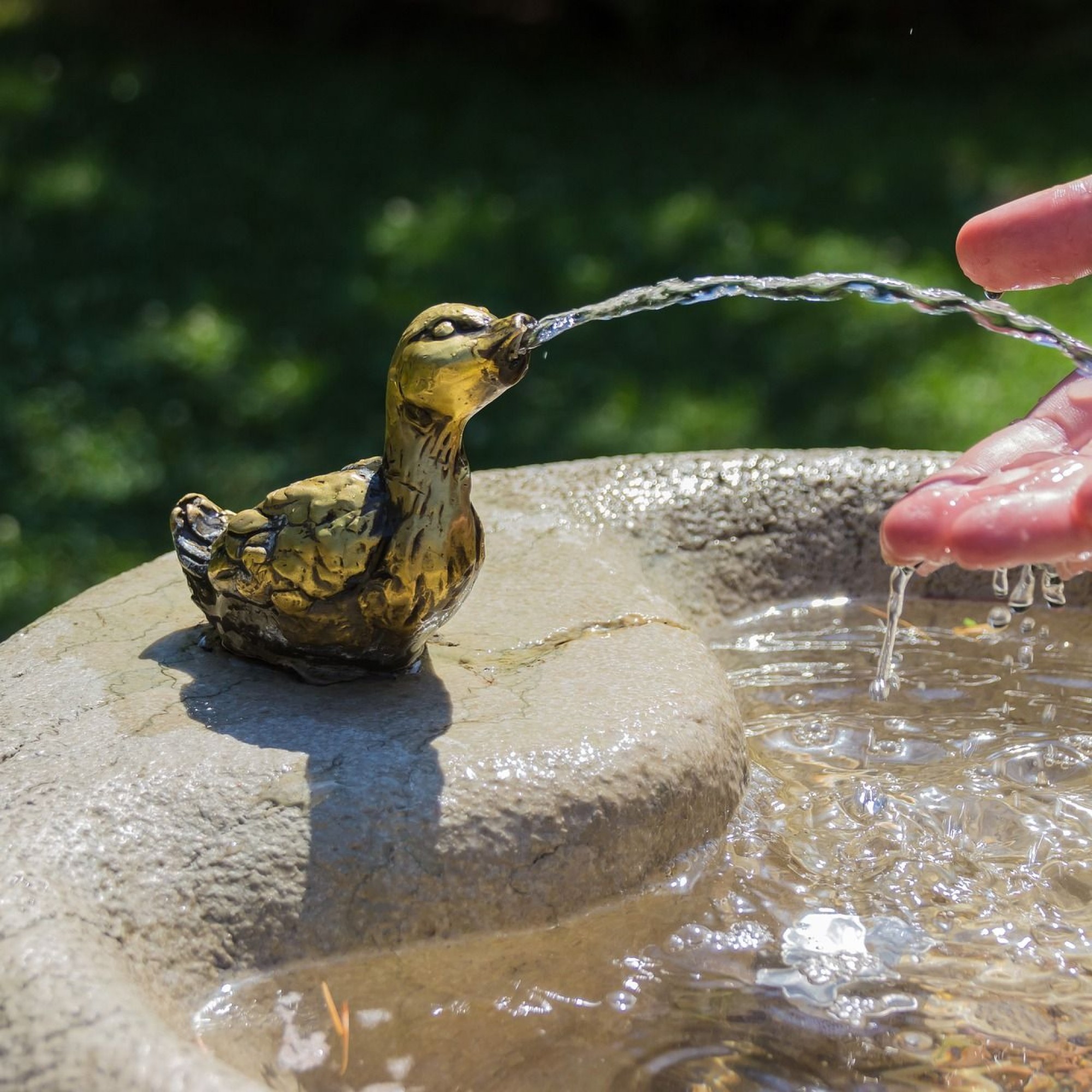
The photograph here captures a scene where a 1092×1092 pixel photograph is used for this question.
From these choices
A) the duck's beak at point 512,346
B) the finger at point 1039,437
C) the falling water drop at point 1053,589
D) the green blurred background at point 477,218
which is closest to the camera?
the duck's beak at point 512,346

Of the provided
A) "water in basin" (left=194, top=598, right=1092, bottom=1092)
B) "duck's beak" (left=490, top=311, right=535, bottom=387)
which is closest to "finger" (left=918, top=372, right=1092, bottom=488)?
"water in basin" (left=194, top=598, right=1092, bottom=1092)

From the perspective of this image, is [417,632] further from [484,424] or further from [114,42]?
[114,42]

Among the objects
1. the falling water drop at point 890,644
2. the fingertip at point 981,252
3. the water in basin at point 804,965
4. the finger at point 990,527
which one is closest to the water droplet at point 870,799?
the water in basin at point 804,965

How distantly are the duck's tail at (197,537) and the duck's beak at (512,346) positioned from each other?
508 mm

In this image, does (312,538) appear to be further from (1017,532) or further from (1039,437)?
(1039,437)

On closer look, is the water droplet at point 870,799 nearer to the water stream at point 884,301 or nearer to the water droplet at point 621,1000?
the water stream at point 884,301

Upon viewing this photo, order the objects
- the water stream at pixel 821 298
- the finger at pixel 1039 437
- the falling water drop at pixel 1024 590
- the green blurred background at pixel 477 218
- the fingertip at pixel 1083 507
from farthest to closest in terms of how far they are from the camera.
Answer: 1. the green blurred background at pixel 477 218
2. the falling water drop at pixel 1024 590
3. the finger at pixel 1039 437
4. the water stream at pixel 821 298
5. the fingertip at pixel 1083 507

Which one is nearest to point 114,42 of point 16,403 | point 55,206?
point 55,206

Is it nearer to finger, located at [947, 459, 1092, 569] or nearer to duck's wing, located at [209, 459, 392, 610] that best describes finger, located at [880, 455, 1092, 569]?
finger, located at [947, 459, 1092, 569]

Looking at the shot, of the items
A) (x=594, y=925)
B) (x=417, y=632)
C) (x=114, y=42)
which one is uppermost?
(x=114, y=42)

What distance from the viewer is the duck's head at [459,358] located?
6.19 ft

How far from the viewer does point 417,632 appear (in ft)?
6.64

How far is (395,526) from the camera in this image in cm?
196

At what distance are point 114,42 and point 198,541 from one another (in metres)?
6.70
